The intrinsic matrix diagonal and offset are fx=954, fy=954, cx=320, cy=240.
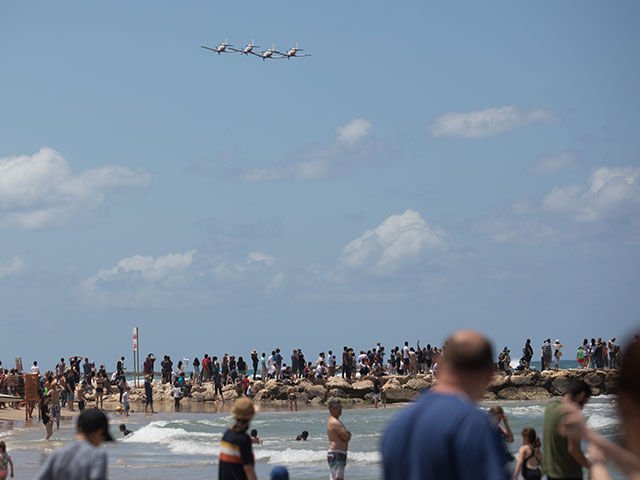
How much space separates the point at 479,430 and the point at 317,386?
40182 millimetres

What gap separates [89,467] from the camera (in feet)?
18.4

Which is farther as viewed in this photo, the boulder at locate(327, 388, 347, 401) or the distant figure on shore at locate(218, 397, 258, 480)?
the boulder at locate(327, 388, 347, 401)

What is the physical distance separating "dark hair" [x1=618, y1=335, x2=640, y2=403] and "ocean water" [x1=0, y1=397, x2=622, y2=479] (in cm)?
1676

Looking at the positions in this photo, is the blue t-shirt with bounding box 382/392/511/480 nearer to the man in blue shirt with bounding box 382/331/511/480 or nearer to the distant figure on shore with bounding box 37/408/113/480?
the man in blue shirt with bounding box 382/331/511/480

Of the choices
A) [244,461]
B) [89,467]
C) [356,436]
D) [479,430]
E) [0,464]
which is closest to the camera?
[479,430]

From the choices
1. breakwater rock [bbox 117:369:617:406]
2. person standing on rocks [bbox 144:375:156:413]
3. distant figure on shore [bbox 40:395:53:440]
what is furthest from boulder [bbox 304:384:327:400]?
distant figure on shore [bbox 40:395:53:440]

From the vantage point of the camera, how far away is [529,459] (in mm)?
10516

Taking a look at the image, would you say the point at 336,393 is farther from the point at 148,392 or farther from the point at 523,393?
the point at 523,393

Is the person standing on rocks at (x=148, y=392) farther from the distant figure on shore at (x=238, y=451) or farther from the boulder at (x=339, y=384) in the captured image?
the distant figure on shore at (x=238, y=451)

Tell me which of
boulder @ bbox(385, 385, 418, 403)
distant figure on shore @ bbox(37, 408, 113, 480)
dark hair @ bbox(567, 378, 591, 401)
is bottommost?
boulder @ bbox(385, 385, 418, 403)

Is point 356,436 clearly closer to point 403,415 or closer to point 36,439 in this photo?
point 36,439

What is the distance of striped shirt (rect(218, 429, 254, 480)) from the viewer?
7398 mm

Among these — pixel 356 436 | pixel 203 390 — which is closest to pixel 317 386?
pixel 203 390

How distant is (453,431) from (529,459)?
24.6 feet
